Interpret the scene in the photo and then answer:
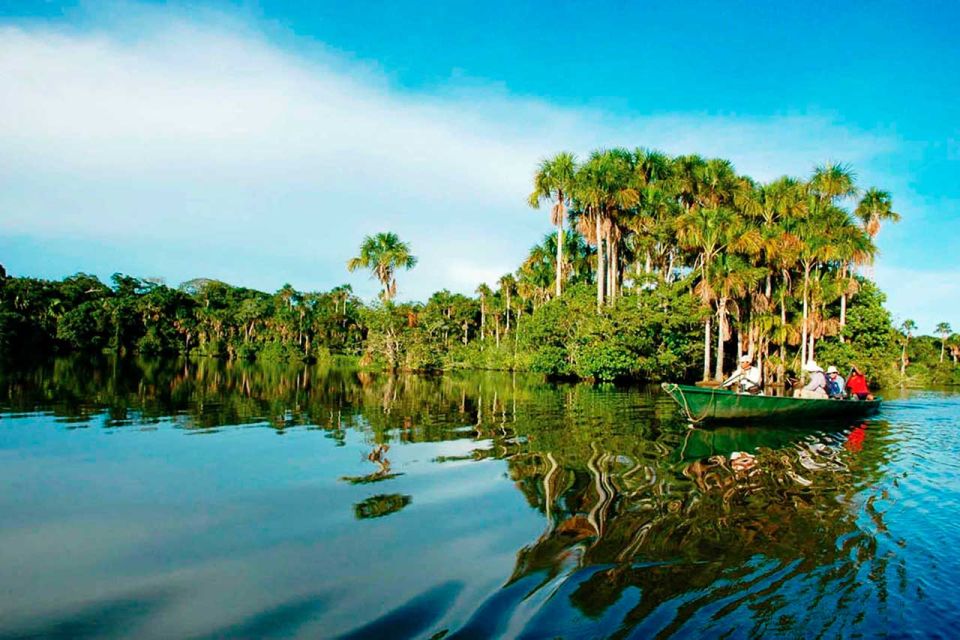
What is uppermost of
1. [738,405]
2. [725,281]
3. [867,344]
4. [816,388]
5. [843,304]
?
[725,281]

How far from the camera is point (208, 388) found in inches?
985

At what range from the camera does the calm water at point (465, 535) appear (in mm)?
4355

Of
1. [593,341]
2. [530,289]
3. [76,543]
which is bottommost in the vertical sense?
[76,543]

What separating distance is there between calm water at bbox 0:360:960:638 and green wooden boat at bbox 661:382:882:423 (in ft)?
5.86

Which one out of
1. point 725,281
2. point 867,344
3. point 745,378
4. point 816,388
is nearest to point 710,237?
point 725,281

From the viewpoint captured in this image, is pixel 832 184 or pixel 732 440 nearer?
pixel 732 440

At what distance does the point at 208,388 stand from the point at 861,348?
126 feet

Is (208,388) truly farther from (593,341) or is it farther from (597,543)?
(597,543)

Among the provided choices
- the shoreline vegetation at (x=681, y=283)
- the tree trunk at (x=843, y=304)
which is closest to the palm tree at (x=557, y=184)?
the shoreline vegetation at (x=681, y=283)

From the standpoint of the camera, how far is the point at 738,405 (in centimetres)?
1505

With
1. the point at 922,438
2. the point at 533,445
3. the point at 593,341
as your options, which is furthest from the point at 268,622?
the point at 593,341

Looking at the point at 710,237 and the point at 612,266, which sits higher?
the point at 710,237

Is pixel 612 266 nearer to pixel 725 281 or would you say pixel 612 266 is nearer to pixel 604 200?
pixel 604 200

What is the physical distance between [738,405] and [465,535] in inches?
438
